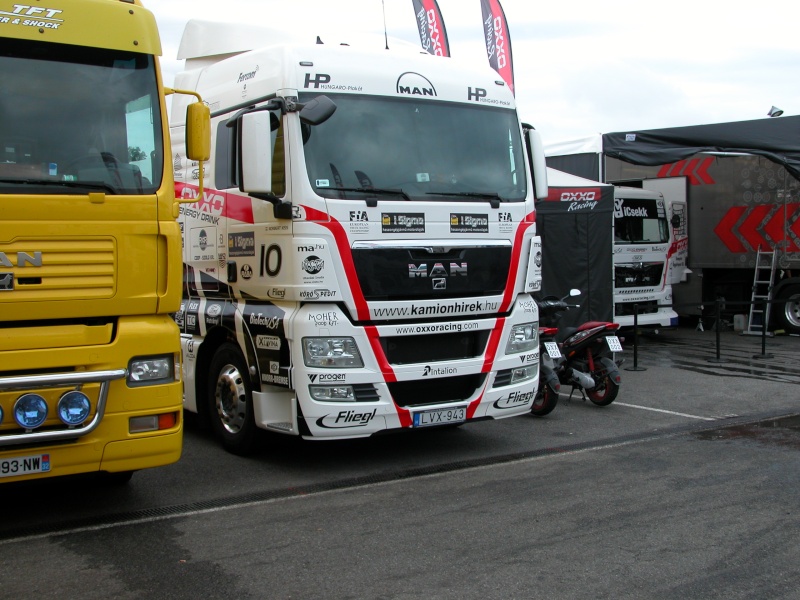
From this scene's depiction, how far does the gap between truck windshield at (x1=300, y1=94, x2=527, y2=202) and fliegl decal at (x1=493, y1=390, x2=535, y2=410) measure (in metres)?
1.65

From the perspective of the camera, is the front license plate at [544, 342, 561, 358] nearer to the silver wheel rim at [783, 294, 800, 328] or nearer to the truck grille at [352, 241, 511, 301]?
the truck grille at [352, 241, 511, 301]

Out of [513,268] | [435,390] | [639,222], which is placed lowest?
[435,390]

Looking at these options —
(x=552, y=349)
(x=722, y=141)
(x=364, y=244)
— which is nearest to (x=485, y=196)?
(x=364, y=244)

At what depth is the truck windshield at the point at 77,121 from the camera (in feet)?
18.2

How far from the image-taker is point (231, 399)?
7.98 metres

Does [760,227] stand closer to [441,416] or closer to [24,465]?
[441,416]

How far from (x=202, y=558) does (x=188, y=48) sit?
18.0 feet

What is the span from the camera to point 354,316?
7.04 m

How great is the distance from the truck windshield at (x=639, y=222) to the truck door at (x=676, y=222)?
0.49 metres

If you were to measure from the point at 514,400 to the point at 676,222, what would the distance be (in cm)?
1142

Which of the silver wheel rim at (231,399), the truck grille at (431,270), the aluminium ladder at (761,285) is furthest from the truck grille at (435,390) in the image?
the aluminium ladder at (761,285)

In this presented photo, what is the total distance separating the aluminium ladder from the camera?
1770 centimetres

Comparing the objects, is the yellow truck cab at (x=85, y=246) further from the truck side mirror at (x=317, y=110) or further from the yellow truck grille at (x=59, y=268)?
the truck side mirror at (x=317, y=110)

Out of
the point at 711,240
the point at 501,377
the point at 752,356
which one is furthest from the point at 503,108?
the point at 711,240
